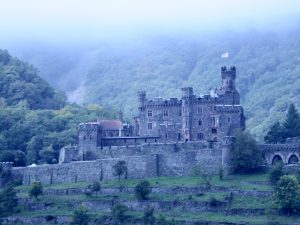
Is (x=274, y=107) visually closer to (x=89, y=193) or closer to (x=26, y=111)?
(x=26, y=111)

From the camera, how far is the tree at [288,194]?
86.4 meters

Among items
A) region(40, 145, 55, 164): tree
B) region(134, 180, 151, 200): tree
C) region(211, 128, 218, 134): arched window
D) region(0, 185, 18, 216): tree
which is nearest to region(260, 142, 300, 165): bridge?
region(211, 128, 218, 134): arched window

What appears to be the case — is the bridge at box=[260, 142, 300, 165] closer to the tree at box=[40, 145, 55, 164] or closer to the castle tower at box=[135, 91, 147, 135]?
the castle tower at box=[135, 91, 147, 135]

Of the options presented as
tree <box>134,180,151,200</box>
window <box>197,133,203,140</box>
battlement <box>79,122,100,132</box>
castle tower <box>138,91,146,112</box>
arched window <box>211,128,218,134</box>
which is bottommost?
tree <box>134,180,151,200</box>

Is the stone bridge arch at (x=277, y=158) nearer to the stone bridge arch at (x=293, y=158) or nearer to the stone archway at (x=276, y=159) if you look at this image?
the stone archway at (x=276, y=159)

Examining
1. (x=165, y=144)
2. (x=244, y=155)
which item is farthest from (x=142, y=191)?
(x=244, y=155)

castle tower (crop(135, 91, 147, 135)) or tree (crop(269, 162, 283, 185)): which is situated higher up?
castle tower (crop(135, 91, 147, 135))

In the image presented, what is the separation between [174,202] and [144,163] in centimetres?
995

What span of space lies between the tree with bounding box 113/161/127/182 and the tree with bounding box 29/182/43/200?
7971 millimetres

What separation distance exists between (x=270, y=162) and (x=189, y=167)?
8.40 metres

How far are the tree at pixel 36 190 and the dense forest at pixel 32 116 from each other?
15.9m

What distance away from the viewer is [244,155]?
317 feet

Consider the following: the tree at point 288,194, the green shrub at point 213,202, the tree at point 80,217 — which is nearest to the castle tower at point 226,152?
the green shrub at point 213,202

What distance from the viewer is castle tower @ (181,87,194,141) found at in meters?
107
